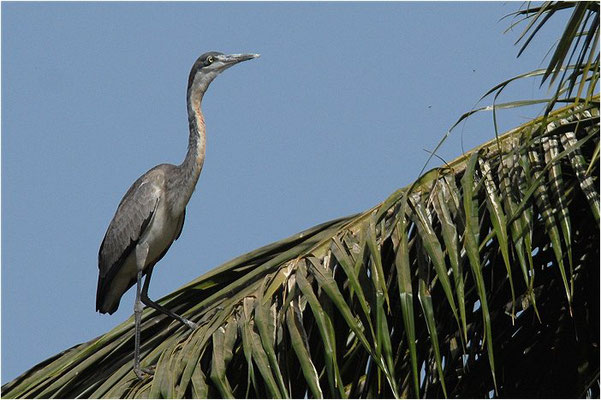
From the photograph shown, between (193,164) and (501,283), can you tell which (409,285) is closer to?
(501,283)

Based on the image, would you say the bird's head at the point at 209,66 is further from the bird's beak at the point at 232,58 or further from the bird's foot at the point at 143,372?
the bird's foot at the point at 143,372

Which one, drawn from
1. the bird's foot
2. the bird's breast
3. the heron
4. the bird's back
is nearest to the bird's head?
the heron

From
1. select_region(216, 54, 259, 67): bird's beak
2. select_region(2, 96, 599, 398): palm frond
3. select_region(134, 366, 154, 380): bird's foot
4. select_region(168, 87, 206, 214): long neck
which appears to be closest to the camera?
select_region(2, 96, 599, 398): palm frond

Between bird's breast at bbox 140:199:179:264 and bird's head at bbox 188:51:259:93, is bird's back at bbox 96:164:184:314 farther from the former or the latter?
bird's head at bbox 188:51:259:93

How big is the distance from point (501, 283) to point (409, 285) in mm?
647

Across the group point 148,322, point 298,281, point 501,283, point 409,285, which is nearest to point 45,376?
point 148,322

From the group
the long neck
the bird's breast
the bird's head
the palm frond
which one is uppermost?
the bird's head

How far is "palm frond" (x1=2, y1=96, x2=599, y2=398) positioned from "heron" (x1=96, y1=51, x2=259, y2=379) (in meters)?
1.89

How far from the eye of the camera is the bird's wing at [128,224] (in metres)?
6.81

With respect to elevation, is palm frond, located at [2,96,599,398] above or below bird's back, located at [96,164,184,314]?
below

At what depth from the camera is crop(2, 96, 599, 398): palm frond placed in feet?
13.9

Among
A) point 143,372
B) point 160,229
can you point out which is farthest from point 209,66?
point 143,372

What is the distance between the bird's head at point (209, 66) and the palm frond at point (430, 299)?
2.27m

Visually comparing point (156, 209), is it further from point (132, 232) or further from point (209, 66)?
point (209, 66)
